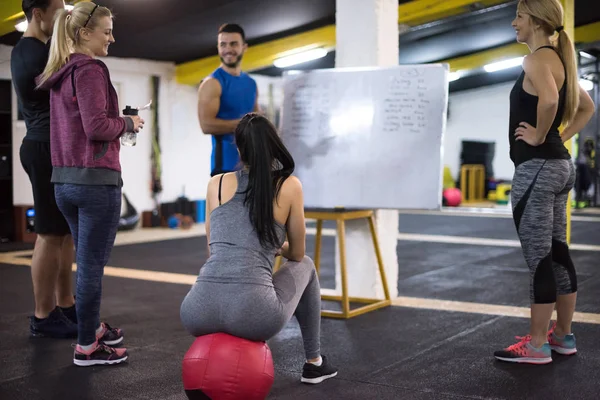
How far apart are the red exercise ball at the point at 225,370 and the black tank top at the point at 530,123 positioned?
1.36 meters

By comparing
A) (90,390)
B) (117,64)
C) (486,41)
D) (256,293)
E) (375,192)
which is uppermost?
(486,41)

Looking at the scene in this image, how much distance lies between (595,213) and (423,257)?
643cm

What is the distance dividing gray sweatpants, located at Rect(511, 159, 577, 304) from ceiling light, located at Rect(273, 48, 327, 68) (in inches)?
261

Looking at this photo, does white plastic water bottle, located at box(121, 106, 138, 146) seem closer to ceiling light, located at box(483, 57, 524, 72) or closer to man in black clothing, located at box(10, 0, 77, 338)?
man in black clothing, located at box(10, 0, 77, 338)

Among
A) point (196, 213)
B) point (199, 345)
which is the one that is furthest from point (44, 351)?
point (196, 213)

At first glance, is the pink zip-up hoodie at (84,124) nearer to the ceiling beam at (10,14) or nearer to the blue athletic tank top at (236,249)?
the blue athletic tank top at (236,249)

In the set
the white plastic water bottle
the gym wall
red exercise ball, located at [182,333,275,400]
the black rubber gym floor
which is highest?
the gym wall

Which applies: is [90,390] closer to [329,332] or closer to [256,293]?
[256,293]

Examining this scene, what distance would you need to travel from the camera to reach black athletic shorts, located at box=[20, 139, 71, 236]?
315 centimetres

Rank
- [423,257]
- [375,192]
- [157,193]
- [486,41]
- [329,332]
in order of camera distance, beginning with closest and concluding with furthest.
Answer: [329,332], [375,192], [423,257], [157,193], [486,41]

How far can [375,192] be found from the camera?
12.5 feet

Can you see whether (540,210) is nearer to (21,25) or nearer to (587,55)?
(21,25)

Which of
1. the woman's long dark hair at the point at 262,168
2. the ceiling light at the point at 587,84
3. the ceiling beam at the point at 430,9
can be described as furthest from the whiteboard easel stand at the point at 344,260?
the ceiling light at the point at 587,84

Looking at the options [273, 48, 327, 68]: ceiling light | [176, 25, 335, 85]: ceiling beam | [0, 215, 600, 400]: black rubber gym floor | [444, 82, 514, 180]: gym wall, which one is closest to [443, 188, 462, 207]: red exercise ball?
[444, 82, 514, 180]: gym wall
